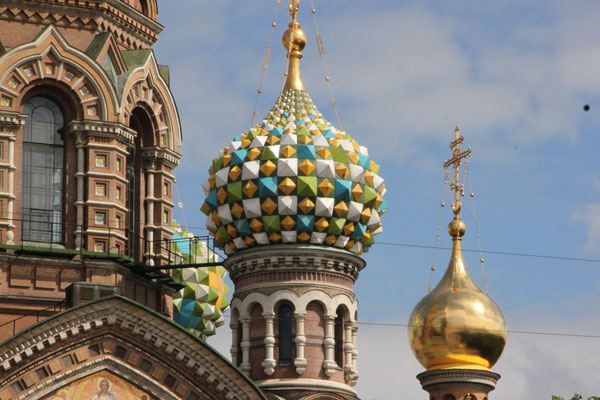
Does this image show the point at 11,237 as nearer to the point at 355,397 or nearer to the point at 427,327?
the point at 355,397

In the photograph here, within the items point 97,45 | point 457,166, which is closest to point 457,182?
point 457,166

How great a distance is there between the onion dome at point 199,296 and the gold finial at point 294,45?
15.9 feet

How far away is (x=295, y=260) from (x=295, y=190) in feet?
5.33

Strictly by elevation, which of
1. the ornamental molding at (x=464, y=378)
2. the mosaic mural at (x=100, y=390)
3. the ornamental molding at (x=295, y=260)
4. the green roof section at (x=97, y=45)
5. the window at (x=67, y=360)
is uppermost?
the green roof section at (x=97, y=45)

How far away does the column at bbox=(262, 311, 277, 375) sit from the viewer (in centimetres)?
3991

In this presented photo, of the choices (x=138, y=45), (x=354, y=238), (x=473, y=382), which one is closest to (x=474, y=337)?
(x=473, y=382)

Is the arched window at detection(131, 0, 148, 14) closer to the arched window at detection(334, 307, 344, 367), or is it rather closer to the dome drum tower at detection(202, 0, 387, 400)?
the dome drum tower at detection(202, 0, 387, 400)

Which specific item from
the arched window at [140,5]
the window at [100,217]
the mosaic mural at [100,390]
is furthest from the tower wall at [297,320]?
the arched window at [140,5]

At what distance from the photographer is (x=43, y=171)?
3853 cm

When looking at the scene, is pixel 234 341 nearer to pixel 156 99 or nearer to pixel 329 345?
pixel 329 345

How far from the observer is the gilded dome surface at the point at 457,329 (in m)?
45.2

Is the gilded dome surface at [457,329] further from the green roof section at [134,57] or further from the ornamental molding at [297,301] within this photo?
the green roof section at [134,57]

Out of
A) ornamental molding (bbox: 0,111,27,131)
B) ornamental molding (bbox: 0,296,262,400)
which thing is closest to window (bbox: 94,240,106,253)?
ornamental molding (bbox: 0,111,27,131)

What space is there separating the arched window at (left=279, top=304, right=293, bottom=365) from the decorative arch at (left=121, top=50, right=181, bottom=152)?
4.53 m
